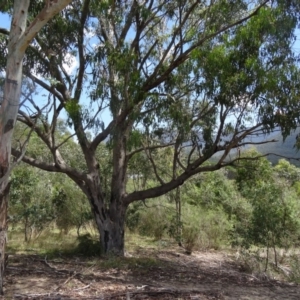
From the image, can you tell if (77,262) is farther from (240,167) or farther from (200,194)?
(200,194)

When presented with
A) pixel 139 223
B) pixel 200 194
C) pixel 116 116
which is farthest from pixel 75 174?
pixel 200 194

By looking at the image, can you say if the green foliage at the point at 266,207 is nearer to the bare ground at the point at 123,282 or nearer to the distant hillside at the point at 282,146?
the distant hillside at the point at 282,146

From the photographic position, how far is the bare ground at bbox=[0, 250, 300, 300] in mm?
6644

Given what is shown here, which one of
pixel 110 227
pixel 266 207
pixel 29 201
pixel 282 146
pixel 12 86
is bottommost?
pixel 110 227

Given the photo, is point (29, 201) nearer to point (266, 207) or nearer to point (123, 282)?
point (123, 282)

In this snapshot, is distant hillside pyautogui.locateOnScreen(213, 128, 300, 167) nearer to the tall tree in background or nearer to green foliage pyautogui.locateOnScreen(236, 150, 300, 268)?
green foliage pyautogui.locateOnScreen(236, 150, 300, 268)

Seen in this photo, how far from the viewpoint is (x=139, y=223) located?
16.5 meters

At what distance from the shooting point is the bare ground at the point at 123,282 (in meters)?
6.64

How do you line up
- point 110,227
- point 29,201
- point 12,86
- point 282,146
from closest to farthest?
point 12,86
point 110,227
point 282,146
point 29,201

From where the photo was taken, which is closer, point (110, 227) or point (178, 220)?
point (110, 227)

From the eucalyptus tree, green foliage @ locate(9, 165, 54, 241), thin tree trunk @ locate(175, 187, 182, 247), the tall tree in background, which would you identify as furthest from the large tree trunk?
the tall tree in background

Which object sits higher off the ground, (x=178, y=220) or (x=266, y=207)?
(x=266, y=207)

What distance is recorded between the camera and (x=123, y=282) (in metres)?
7.84

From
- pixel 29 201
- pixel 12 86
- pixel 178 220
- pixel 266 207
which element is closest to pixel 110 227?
pixel 266 207
